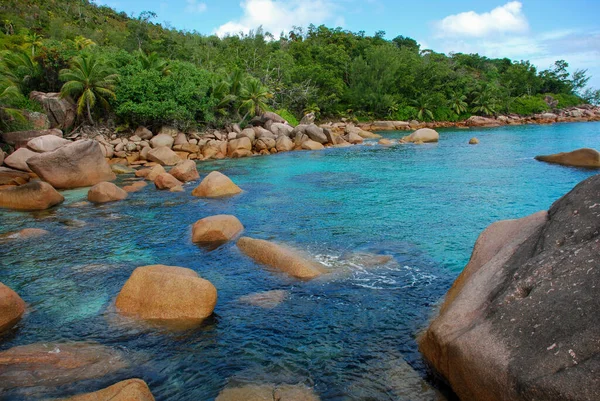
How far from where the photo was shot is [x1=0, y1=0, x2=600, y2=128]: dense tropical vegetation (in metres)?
32.3

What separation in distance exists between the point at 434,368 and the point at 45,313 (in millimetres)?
6709

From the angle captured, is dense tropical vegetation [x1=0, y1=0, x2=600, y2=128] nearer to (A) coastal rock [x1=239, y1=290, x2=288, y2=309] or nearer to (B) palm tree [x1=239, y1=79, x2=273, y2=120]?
(B) palm tree [x1=239, y1=79, x2=273, y2=120]

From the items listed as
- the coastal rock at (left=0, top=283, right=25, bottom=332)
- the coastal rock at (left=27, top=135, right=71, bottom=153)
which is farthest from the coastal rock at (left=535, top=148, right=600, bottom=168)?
the coastal rock at (left=27, top=135, right=71, bottom=153)

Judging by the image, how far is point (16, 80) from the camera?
32.1 m

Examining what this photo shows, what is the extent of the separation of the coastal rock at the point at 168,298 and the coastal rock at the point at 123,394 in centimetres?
234

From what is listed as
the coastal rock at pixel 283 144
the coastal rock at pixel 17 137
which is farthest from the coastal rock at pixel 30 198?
the coastal rock at pixel 283 144

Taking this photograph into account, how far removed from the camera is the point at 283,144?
3578 cm

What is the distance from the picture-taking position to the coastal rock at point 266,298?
26.5 feet

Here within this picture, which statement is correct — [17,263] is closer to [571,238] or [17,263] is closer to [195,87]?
[571,238]

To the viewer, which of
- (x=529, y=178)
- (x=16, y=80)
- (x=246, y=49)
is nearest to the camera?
(x=529, y=178)

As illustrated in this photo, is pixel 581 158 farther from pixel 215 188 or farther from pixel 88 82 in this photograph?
pixel 88 82

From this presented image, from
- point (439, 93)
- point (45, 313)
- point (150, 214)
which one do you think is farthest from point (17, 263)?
point (439, 93)

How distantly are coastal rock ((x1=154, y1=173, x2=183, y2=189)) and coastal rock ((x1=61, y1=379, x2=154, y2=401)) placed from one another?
15.1m

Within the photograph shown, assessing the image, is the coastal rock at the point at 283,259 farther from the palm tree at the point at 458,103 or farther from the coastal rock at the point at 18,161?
the palm tree at the point at 458,103
